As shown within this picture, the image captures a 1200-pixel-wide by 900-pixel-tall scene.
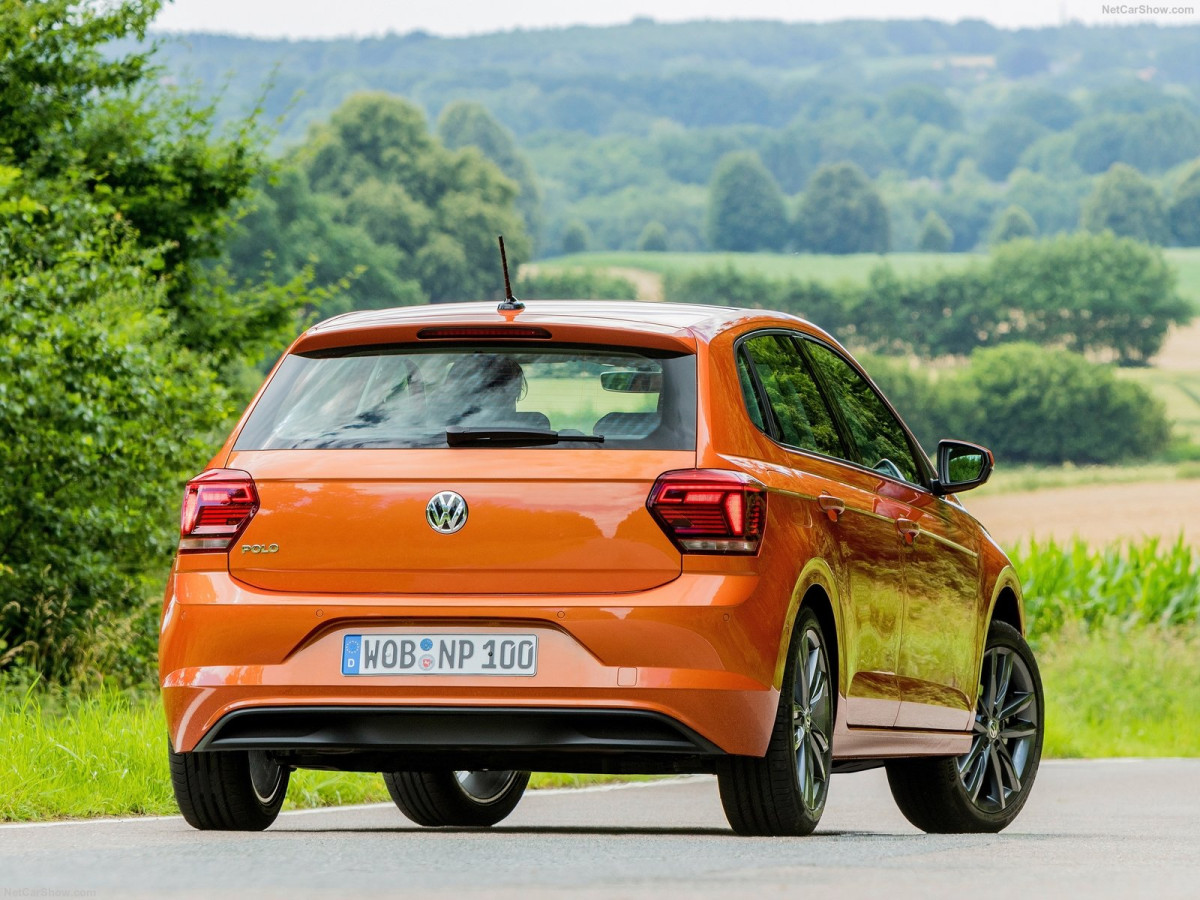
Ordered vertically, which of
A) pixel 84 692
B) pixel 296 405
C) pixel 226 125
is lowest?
pixel 84 692

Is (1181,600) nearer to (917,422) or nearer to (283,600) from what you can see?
(283,600)

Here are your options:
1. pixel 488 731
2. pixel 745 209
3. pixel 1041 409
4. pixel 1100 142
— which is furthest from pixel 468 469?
pixel 1100 142

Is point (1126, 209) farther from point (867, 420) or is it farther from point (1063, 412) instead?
point (867, 420)

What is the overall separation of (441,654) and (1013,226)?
140654mm

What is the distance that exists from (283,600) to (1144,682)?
1562 cm

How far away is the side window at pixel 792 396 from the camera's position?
23.9 feet

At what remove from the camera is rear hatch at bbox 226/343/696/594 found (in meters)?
6.45

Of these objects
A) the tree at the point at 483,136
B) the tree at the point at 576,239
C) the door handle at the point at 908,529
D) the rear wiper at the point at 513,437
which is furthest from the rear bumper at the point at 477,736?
the tree at the point at 483,136

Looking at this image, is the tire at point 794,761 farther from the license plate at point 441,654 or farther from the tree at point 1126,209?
the tree at point 1126,209

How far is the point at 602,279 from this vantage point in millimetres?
131500

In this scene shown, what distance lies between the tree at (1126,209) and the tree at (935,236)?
990 cm

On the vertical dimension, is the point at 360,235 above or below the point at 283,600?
below

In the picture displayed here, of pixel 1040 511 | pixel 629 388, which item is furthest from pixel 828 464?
pixel 1040 511

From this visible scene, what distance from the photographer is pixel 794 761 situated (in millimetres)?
6785
